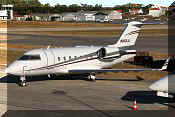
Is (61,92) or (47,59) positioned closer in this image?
(61,92)

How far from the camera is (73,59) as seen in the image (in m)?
23.8

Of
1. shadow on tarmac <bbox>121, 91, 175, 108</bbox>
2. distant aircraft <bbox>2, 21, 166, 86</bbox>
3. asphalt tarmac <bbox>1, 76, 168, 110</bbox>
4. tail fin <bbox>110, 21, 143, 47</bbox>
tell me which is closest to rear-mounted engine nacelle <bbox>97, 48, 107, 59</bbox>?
distant aircraft <bbox>2, 21, 166, 86</bbox>

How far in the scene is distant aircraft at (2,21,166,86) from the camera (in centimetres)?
2212

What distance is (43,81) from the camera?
2445 centimetres

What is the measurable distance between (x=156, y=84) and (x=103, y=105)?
3886 millimetres

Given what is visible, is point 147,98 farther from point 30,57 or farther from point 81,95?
point 30,57

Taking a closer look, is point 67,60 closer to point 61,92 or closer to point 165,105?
point 61,92

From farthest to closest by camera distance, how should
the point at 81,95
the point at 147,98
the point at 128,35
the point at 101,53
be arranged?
the point at 128,35 < the point at 101,53 < the point at 81,95 < the point at 147,98

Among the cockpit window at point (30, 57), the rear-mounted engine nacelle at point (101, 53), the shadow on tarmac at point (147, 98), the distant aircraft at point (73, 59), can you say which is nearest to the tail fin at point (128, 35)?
the distant aircraft at point (73, 59)

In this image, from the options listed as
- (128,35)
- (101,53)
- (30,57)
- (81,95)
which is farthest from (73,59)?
(128,35)

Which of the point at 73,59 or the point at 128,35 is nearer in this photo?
the point at 73,59

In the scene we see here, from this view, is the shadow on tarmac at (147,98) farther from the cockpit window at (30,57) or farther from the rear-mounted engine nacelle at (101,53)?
the cockpit window at (30,57)
